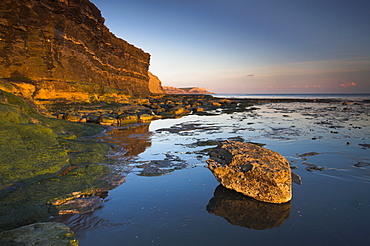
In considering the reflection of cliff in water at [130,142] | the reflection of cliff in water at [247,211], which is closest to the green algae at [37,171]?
the reflection of cliff in water at [130,142]

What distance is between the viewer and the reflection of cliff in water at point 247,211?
172 inches

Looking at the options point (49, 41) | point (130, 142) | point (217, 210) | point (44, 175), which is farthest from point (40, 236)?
point (49, 41)

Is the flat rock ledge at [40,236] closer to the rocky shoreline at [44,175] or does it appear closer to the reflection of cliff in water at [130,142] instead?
the rocky shoreline at [44,175]

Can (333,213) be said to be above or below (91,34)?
below

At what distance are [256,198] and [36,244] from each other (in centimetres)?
432

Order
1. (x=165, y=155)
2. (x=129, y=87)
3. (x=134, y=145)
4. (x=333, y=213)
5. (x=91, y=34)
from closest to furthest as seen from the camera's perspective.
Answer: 1. (x=333, y=213)
2. (x=165, y=155)
3. (x=134, y=145)
4. (x=91, y=34)
5. (x=129, y=87)

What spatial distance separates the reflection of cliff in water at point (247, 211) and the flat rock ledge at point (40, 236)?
2.83 metres

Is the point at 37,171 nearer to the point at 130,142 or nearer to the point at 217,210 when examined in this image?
the point at 217,210

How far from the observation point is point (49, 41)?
23.8m

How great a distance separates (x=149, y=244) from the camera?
148 inches

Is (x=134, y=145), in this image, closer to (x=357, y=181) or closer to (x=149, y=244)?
(x=149, y=244)

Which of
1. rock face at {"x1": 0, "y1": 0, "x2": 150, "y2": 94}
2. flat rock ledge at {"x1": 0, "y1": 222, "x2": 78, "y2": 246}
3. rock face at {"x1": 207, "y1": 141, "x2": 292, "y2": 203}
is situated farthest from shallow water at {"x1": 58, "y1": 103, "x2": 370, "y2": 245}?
rock face at {"x1": 0, "y1": 0, "x2": 150, "y2": 94}

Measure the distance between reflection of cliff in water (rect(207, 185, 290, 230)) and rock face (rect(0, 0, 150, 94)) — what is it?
22702 mm

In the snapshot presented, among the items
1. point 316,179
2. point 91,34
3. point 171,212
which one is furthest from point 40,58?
point 316,179
